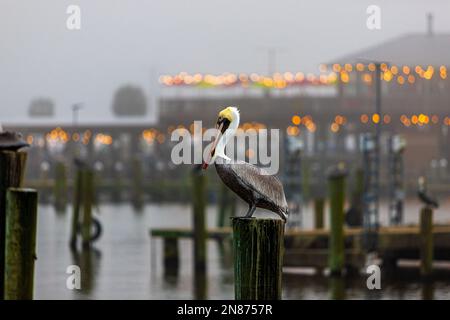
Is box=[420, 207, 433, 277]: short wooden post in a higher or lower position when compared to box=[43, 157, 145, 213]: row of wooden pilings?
lower

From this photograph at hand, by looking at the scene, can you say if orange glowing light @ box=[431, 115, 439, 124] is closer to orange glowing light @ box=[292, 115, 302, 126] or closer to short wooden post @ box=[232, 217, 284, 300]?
orange glowing light @ box=[292, 115, 302, 126]

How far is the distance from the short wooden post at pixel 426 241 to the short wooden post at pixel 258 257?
18220 mm

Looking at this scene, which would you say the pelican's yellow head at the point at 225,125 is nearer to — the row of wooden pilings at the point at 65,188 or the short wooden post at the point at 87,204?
the short wooden post at the point at 87,204

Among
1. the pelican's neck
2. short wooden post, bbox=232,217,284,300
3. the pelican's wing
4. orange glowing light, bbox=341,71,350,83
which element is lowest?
short wooden post, bbox=232,217,284,300

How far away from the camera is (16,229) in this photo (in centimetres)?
2111

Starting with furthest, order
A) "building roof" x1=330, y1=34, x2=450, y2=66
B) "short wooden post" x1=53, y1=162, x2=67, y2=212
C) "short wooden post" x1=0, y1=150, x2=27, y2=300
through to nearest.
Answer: "short wooden post" x1=53, y1=162, x2=67, y2=212
"building roof" x1=330, y1=34, x2=450, y2=66
"short wooden post" x1=0, y1=150, x2=27, y2=300

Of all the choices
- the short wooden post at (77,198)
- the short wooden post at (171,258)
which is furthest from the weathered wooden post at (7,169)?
the short wooden post at (77,198)

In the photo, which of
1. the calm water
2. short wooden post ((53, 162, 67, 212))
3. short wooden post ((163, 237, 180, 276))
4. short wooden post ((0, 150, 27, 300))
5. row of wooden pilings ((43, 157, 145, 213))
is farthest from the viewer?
short wooden post ((53, 162, 67, 212))

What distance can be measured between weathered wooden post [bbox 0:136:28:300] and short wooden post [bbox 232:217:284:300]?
185 inches

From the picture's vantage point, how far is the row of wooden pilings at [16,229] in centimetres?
2103

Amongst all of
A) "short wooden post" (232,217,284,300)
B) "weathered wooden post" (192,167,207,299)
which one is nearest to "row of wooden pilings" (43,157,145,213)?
"weathered wooden post" (192,167,207,299)

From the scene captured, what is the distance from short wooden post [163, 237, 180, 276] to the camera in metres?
40.3

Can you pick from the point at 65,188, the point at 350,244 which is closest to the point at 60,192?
the point at 65,188
